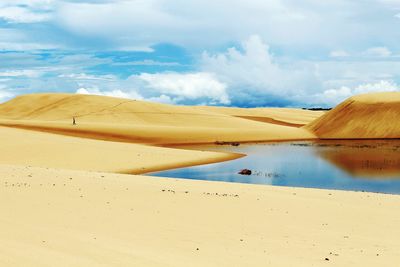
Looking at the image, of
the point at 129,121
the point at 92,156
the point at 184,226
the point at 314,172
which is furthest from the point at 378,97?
the point at 184,226

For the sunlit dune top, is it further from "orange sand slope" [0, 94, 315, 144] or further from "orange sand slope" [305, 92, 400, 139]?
"orange sand slope" [0, 94, 315, 144]

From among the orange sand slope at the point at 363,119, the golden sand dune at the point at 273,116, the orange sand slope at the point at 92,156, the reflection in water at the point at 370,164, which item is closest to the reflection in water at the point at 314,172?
the reflection in water at the point at 370,164

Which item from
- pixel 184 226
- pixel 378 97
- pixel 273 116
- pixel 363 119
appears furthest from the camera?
pixel 273 116

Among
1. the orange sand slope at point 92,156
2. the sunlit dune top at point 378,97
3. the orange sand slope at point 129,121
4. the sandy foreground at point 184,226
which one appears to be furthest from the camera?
the sunlit dune top at point 378,97

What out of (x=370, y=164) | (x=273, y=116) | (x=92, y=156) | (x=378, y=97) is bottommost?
(x=370, y=164)

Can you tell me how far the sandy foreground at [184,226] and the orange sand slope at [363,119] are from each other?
7099 centimetres

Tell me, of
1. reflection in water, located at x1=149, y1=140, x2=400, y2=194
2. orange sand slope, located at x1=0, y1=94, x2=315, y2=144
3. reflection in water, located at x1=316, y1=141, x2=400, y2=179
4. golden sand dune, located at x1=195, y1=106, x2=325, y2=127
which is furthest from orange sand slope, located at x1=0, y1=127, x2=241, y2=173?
golden sand dune, located at x1=195, y1=106, x2=325, y2=127

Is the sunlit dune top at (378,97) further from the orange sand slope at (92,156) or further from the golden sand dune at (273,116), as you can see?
the orange sand slope at (92,156)

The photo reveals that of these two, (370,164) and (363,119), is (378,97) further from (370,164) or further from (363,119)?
(370,164)

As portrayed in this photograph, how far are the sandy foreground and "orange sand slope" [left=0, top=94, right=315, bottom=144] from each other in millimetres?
A: 54269

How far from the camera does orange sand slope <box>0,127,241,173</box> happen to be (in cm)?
3731

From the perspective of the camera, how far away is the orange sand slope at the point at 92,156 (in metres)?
37.3

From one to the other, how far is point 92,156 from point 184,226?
98.8ft

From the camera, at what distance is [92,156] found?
41.2 meters
